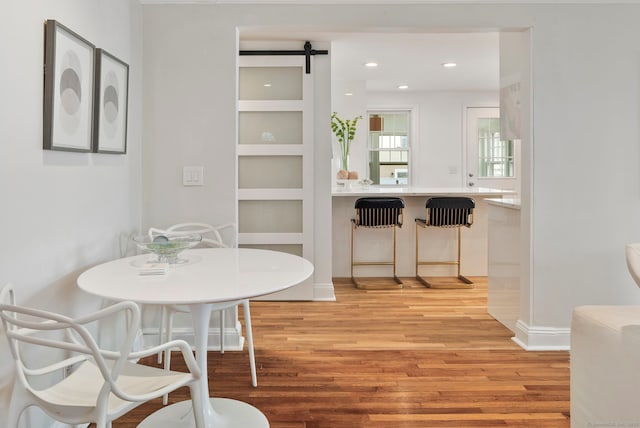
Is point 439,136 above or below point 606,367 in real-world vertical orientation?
above

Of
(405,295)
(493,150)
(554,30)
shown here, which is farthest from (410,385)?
(493,150)

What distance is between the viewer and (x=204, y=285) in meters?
1.68

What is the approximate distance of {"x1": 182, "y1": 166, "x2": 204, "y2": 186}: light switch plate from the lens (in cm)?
298

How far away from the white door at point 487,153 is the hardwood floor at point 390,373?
4.28m

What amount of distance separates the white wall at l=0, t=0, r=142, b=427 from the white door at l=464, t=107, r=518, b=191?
6.16 metres

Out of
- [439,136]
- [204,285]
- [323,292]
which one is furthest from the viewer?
[439,136]

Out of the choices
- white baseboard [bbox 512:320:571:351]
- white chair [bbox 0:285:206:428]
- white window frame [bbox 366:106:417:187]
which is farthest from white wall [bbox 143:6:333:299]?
white window frame [bbox 366:106:417:187]

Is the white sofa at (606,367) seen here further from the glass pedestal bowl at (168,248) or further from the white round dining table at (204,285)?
the glass pedestal bowl at (168,248)

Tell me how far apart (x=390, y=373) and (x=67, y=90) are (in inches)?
81.2

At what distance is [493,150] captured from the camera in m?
7.85

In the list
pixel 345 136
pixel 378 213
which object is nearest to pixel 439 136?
pixel 345 136

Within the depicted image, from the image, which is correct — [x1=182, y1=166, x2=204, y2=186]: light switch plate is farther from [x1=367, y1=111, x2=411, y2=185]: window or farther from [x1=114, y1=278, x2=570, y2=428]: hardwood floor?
[x1=367, y1=111, x2=411, y2=185]: window

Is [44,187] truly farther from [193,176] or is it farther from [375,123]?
[375,123]

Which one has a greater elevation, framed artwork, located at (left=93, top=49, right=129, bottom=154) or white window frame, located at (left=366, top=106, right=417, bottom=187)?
white window frame, located at (left=366, top=106, right=417, bottom=187)
